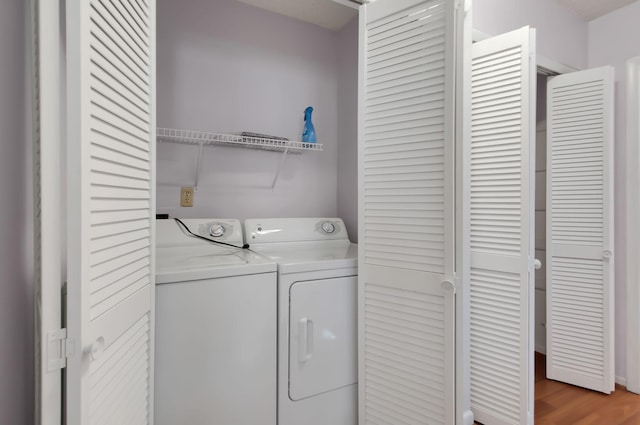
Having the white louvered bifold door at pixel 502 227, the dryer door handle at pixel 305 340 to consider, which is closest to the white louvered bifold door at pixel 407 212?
the dryer door handle at pixel 305 340

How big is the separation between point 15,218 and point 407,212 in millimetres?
1277

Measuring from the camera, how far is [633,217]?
2.15 m

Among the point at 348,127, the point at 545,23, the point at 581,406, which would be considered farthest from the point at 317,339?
the point at 545,23

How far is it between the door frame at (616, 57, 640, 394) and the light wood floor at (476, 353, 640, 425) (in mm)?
229

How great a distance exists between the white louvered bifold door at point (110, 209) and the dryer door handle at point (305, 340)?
23.7 inches

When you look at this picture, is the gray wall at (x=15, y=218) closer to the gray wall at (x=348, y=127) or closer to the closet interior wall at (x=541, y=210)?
the gray wall at (x=348, y=127)

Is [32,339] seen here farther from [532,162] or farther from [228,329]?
[532,162]

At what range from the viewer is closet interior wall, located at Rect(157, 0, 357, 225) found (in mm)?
1939

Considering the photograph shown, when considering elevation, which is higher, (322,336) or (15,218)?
(15,218)

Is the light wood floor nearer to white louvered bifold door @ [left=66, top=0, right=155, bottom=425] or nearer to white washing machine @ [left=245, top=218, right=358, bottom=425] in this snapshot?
white washing machine @ [left=245, top=218, right=358, bottom=425]

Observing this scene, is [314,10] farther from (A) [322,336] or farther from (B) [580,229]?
(B) [580,229]

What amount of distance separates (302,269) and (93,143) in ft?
3.07

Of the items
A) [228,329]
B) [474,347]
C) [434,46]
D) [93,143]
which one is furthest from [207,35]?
[474,347]

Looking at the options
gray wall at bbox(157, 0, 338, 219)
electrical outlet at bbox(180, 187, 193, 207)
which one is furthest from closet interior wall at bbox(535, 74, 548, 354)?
electrical outlet at bbox(180, 187, 193, 207)
